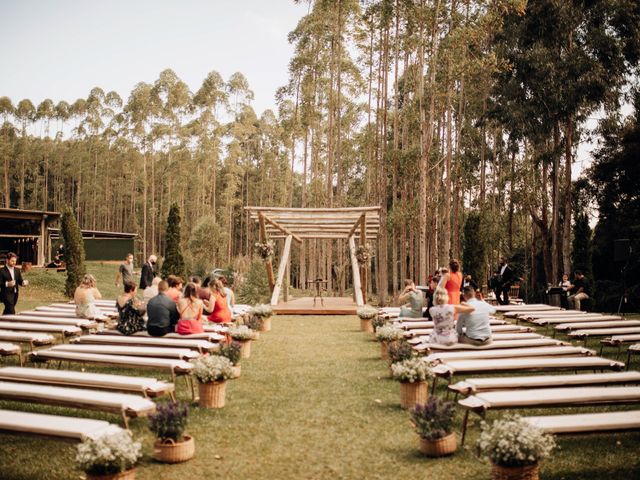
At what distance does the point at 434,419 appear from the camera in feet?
14.7

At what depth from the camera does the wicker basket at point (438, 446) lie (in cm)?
449

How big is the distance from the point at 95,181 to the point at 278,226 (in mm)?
42596

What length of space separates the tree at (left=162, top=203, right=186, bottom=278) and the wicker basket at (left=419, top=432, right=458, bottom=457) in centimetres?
1755

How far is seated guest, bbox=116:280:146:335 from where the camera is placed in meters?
8.51

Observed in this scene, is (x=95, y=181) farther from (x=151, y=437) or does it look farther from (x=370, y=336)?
(x=151, y=437)

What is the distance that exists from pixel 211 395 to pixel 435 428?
103 inches

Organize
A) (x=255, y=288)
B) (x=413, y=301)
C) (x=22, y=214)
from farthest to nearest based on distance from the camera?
(x=22, y=214), (x=255, y=288), (x=413, y=301)

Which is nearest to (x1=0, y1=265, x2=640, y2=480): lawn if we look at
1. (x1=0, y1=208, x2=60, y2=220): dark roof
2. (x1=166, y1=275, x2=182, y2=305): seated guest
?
(x1=166, y1=275, x2=182, y2=305): seated guest

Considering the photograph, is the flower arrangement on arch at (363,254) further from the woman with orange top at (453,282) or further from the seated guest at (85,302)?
the seated guest at (85,302)

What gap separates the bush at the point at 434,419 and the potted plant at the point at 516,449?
78cm

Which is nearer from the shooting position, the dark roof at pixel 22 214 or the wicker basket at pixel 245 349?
the wicker basket at pixel 245 349

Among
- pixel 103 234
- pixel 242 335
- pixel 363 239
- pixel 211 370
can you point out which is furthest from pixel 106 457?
pixel 103 234

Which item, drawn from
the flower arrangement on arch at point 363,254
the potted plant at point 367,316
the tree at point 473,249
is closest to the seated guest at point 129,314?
the potted plant at point 367,316

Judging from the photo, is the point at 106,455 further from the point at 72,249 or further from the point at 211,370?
the point at 72,249
